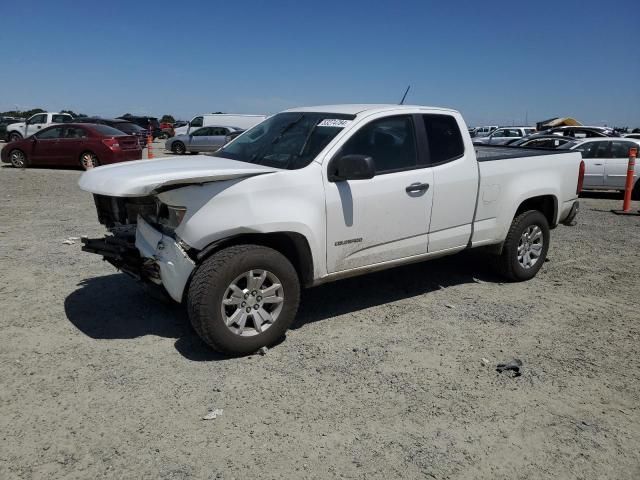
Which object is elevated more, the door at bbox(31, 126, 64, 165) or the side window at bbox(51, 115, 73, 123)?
the side window at bbox(51, 115, 73, 123)

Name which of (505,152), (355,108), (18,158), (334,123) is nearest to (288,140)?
(334,123)

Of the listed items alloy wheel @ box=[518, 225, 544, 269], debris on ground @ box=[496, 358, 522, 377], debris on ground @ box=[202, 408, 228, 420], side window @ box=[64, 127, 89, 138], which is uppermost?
side window @ box=[64, 127, 89, 138]

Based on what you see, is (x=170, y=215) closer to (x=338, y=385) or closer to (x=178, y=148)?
(x=338, y=385)

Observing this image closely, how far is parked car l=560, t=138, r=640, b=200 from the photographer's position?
13.2m

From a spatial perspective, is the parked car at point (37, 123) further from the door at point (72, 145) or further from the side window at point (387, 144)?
the side window at point (387, 144)

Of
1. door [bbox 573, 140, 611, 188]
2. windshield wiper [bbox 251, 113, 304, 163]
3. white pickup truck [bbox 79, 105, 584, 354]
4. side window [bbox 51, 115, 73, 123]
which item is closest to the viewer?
white pickup truck [bbox 79, 105, 584, 354]

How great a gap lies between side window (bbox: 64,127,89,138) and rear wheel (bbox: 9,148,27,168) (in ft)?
5.32

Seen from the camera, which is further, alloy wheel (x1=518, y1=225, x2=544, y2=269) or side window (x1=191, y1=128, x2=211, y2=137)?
side window (x1=191, y1=128, x2=211, y2=137)

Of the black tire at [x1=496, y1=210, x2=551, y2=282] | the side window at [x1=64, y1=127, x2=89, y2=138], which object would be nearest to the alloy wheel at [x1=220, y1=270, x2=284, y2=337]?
the black tire at [x1=496, y1=210, x2=551, y2=282]

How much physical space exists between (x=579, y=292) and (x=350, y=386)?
331 cm

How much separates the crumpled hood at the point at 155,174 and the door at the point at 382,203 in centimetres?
66

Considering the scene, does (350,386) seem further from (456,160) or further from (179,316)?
(456,160)

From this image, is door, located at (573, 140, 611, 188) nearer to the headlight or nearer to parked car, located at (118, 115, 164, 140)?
the headlight

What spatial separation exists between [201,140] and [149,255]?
2358cm
